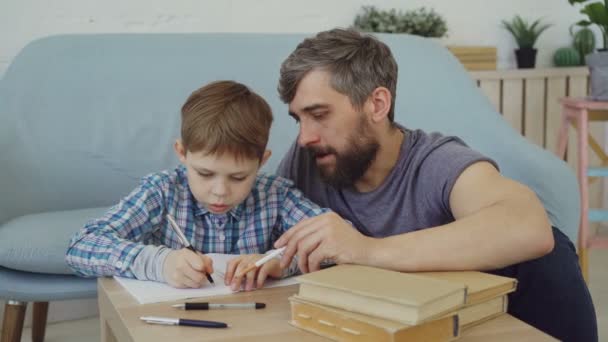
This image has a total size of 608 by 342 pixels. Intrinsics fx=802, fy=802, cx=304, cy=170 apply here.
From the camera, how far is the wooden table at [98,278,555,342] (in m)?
0.94

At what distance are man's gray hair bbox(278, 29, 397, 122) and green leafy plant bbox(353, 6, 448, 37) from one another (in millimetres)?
1662

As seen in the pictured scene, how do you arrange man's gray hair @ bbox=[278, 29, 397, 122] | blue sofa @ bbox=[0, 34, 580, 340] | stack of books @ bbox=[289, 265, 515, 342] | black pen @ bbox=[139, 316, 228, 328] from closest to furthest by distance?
stack of books @ bbox=[289, 265, 515, 342] < black pen @ bbox=[139, 316, 228, 328] < man's gray hair @ bbox=[278, 29, 397, 122] < blue sofa @ bbox=[0, 34, 580, 340]

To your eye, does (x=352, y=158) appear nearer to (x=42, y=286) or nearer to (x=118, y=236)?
(x=118, y=236)

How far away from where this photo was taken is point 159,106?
2312 mm

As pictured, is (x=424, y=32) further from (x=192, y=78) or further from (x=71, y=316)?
(x=71, y=316)

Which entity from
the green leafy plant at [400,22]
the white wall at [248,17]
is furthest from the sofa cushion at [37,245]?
the green leafy plant at [400,22]

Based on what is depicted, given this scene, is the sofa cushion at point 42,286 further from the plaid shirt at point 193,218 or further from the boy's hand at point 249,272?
the boy's hand at point 249,272

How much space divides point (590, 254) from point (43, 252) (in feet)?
8.26

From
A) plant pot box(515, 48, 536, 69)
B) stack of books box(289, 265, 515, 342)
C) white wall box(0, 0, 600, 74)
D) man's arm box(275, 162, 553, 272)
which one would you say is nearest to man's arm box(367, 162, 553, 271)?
man's arm box(275, 162, 553, 272)

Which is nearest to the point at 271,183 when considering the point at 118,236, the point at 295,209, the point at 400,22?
the point at 295,209

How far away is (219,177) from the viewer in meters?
1.29

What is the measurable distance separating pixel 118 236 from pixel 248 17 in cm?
177

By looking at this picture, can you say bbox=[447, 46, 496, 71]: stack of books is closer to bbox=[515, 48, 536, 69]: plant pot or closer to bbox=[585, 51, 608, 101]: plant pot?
bbox=[515, 48, 536, 69]: plant pot

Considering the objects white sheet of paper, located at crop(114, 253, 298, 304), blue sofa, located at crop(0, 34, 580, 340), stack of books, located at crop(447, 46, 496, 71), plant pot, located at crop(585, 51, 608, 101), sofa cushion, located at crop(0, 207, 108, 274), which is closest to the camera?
white sheet of paper, located at crop(114, 253, 298, 304)
